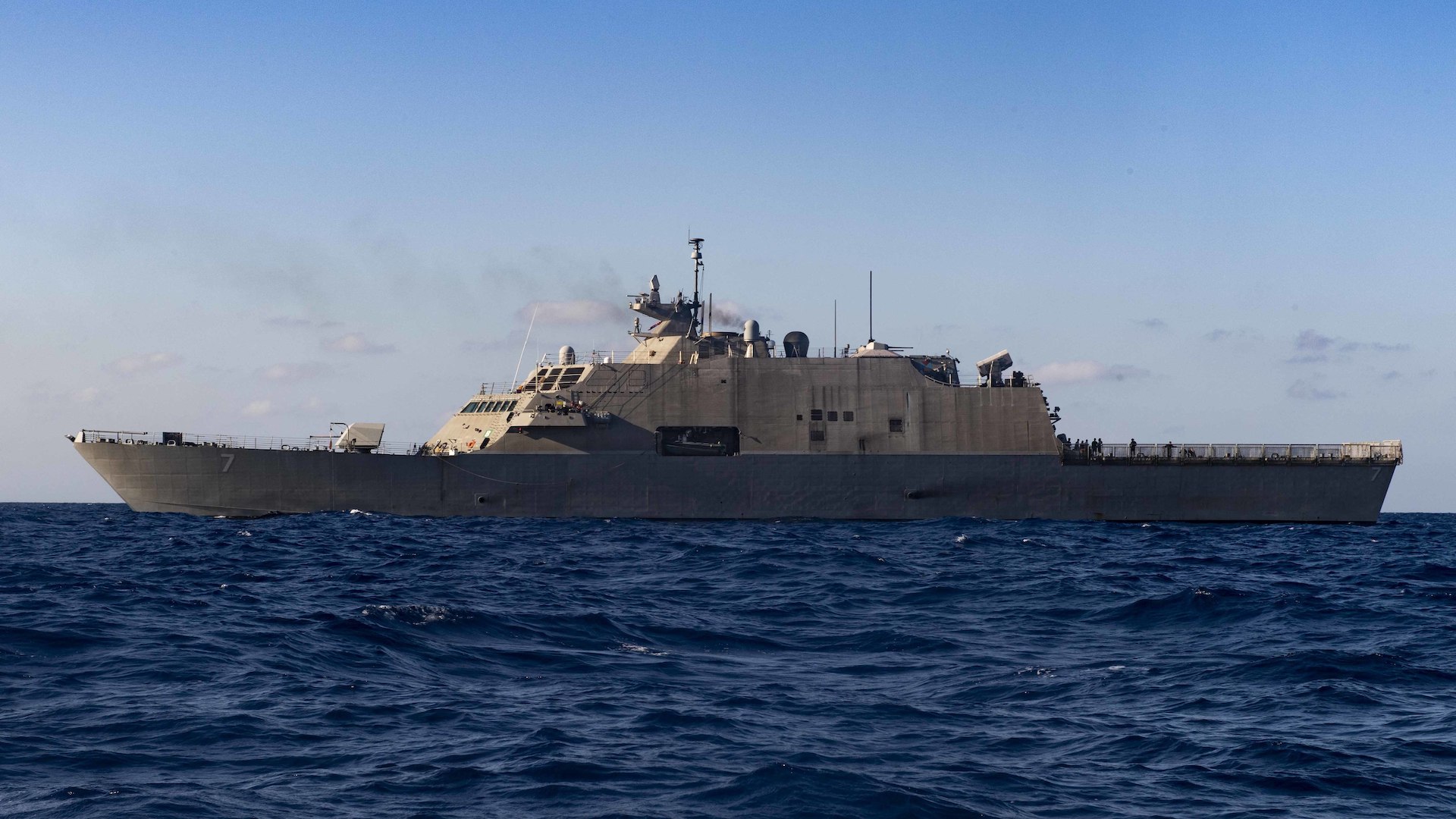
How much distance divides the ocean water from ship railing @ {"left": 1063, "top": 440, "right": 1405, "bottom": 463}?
1577 cm

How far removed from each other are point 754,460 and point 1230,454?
15320 mm

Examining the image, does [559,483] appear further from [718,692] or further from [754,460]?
[718,692]

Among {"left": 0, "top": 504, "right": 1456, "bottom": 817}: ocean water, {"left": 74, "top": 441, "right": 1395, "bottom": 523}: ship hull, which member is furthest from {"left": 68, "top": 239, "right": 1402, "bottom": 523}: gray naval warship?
{"left": 0, "top": 504, "right": 1456, "bottom": 817}: ocean water

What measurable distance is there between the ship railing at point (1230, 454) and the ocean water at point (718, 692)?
15772 mm

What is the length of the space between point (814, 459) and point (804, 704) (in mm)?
24528

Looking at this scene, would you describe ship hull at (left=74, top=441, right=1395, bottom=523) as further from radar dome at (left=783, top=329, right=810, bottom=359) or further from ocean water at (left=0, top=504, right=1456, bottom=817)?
ocean water at (left=0, top=504, right=1456, bottom=817)

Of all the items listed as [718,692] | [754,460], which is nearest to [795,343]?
[754,460]

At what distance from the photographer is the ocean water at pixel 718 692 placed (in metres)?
7.03

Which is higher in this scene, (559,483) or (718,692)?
(559,483)

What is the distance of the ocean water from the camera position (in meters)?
7.03

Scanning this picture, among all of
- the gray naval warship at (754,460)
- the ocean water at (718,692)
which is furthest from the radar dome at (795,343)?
the ocean water at (718,692)

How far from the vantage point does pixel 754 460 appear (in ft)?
110

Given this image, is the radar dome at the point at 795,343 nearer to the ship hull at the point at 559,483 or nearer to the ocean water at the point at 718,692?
the ship hull at the point at 559,483

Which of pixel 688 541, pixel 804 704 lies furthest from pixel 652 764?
pixel 688 541
